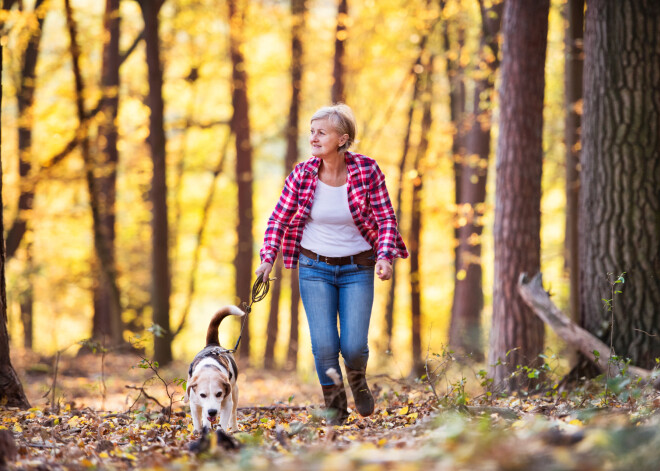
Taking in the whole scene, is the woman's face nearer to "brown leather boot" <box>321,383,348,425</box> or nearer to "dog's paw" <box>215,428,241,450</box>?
"brown leather boot" <box>321,383,348,425</box>

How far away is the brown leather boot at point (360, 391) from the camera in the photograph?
209 inches

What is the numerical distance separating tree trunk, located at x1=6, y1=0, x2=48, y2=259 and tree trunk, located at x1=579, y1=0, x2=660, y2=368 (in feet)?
43.0

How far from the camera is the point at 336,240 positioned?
530 cm

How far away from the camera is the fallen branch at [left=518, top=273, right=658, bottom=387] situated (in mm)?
6400

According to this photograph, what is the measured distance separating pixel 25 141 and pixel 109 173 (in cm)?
205

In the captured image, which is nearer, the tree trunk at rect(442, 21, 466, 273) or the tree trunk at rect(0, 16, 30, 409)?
the tree trunk at rect(0, 16, 30, 409)

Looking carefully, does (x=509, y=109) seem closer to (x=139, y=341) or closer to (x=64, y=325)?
(x=139, y=341)

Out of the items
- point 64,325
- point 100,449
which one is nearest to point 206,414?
point 100,449

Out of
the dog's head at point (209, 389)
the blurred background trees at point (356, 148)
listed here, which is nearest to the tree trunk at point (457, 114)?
the blurred background trees at point (356, 148)

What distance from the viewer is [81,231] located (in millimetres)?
24922

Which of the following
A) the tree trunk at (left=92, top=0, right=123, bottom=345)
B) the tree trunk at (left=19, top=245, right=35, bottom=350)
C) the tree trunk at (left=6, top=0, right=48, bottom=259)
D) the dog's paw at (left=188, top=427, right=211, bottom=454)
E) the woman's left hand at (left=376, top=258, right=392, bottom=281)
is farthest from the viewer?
Result: the tree trunk at (left=19, top=245, right=35, bottom=350)

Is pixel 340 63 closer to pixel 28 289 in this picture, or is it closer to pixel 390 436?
pixel 28 289

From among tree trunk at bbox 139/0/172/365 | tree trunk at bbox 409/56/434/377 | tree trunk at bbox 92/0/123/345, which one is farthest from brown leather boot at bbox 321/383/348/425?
tree trunk at bbox 409/56/434/377

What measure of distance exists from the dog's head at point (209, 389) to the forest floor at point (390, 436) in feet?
0.82
